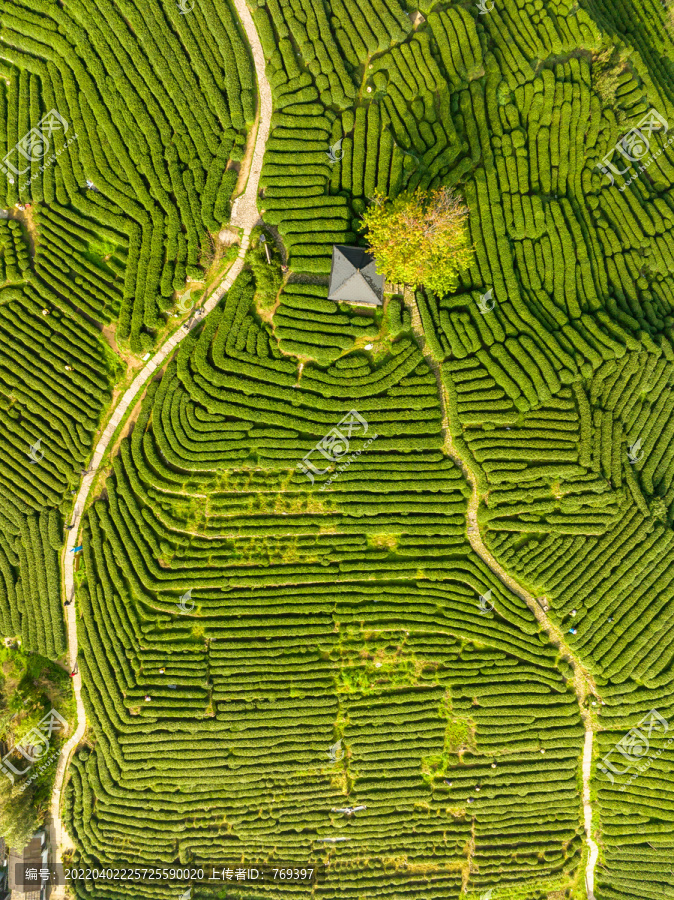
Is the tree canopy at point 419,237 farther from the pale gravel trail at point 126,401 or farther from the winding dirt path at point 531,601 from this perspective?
the pale gravel trail at point 126,401

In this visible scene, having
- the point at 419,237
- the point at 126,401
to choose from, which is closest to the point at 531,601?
the point at 419,237

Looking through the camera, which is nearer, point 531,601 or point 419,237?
point 419,237

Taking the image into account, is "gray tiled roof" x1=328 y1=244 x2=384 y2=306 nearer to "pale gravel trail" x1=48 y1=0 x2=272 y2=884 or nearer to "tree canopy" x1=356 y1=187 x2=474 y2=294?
"tree canopy" x1=356 y1=187 x2=474 y2=294

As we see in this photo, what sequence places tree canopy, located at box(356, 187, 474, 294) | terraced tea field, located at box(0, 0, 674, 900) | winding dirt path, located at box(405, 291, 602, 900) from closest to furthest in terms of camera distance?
tree canopy, located at box(356, 187, 474, 294), terraced tea field, located at box(0, 0, 674, 900), winding dirt path, located at box(405, 291, 602, 900)

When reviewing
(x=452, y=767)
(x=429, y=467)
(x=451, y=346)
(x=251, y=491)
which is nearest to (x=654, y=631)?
(x=452, y=767)

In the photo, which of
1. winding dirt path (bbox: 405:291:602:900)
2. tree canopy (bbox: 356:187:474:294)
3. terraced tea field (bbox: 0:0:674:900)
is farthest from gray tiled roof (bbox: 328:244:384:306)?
winding dirt path (bbox: 405:291:602:900)

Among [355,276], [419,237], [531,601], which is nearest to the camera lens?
[419,237]

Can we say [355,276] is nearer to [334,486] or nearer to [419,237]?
[419,237]
